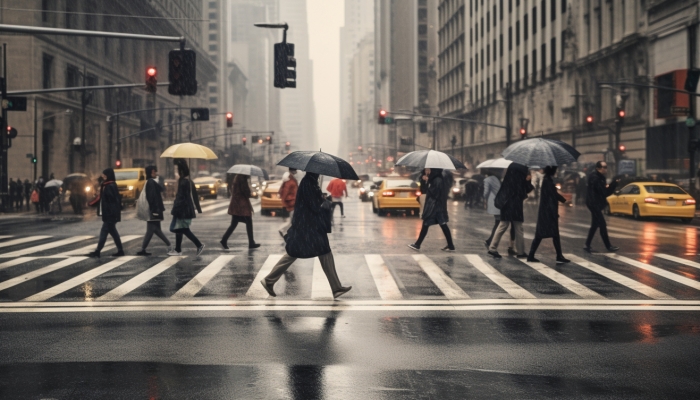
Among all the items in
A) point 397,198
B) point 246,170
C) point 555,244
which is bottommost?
point 555,244

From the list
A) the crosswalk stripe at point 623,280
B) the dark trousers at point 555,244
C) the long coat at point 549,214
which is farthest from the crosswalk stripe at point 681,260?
the long coat at point 549,214

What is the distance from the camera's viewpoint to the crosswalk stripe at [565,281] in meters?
10.7

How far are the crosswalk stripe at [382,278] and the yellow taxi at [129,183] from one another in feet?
82.2

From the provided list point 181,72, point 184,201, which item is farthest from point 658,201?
point 184,201

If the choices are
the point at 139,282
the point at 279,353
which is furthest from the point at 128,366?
the point at 139,282

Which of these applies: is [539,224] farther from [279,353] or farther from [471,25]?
[471,25]

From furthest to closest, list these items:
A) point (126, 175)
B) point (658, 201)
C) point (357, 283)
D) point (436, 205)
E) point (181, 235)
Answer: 1. point (126, 175)
2. point (658, 201)
3. point (436, 205)
4. point (181, 235)
5. point (357, 283)

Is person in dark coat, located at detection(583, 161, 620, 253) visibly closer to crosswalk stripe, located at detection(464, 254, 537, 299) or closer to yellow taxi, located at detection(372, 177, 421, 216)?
crosswalk stripe, located at detection(464, 254, 537, 299)

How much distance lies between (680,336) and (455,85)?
91.7 metres

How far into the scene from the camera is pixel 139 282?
39.0ft

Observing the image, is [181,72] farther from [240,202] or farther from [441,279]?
[441,279]

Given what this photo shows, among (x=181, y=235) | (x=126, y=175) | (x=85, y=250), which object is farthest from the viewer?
(x=126, y=175)

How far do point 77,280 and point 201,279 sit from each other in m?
1.95

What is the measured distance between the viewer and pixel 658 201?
26734 mm
